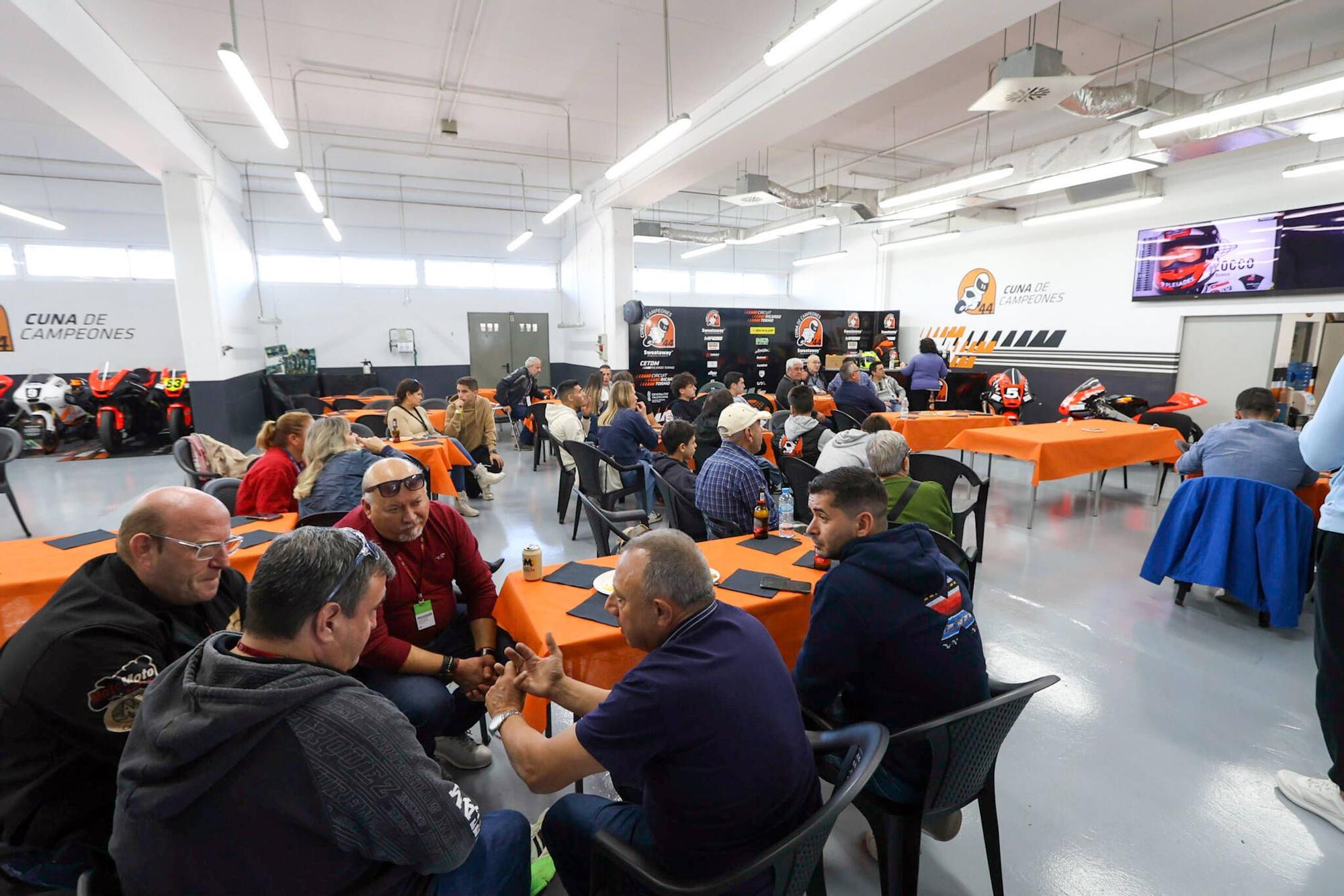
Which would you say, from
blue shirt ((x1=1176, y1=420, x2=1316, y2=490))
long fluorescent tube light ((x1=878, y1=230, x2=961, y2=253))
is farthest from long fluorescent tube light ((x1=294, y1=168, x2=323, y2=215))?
long fluorescent tube light ((x1=878, y1=230, x2=961, y2=253))

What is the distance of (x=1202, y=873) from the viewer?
1931 mm

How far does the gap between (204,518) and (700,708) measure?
4.75 feet

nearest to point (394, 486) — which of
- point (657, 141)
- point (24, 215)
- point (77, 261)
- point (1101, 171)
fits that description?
point (657, 141)

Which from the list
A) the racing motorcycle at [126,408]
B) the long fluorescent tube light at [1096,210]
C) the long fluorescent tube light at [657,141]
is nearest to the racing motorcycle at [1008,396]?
the long fluorescent tube light at [1096,210]

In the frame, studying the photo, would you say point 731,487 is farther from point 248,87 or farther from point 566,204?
point 566,204

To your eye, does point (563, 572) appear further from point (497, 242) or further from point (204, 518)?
point (497, 242)

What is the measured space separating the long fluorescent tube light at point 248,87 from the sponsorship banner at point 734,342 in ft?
18.7

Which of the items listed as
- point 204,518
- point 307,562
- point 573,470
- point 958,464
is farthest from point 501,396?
point 307,562

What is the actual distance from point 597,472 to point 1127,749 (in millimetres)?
3588

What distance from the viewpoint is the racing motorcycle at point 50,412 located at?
29.1 ft

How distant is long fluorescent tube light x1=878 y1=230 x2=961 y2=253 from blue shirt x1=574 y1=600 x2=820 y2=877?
1171 centimetres

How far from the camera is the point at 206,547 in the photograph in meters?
1.66

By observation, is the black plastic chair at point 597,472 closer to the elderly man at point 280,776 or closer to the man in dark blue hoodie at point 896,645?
the man in dark blue hoodie at point 896,645

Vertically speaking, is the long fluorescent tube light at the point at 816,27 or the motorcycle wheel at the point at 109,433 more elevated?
the long fluorescent tube light at the point at 816,27
